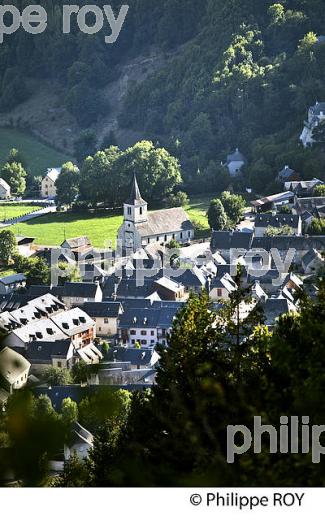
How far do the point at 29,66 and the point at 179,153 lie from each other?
18043mm

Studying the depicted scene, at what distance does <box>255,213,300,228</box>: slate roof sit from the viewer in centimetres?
3278

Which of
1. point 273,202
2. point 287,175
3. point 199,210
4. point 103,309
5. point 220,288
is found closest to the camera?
point 103,309

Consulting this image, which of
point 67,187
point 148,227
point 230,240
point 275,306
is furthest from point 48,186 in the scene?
point 275,306

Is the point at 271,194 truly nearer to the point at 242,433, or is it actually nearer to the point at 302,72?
the point at 302,72

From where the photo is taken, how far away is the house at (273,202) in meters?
36.3

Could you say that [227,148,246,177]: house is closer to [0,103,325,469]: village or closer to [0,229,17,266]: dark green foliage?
[0,103,325,469]: village

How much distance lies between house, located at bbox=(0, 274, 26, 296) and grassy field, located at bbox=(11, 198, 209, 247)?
5.67 meters

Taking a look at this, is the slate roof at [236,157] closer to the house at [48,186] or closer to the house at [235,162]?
the house at [235,162]

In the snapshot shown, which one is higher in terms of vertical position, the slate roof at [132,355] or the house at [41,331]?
the slate roof at [132,355]

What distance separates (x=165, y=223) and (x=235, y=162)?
9.42 meters

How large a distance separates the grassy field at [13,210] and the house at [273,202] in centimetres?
972

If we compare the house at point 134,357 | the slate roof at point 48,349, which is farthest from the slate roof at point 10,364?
the slate roof at point 48,349

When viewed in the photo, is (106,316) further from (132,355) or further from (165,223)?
(165,223)

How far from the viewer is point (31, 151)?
173 feet
